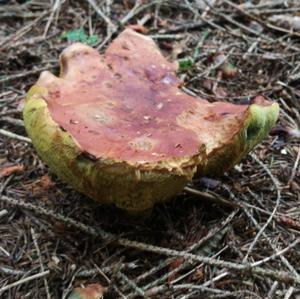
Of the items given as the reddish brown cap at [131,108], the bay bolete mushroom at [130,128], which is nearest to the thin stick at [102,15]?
the reddish brown cap at [131,108]

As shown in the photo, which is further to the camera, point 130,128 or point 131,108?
point 131,108

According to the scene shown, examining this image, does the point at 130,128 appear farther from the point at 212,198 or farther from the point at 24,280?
the point at 24,280

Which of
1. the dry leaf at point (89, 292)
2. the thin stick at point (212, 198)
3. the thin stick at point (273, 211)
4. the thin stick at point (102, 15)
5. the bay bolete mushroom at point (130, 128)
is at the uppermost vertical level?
the bay bolete mushroom at point (130, 128)

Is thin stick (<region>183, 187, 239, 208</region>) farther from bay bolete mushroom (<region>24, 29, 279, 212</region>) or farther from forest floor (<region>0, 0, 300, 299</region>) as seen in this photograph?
bay bolete mushroom (<region>24, 29, 279, 212</region>)

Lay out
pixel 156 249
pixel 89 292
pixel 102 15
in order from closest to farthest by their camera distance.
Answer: pixel 89 292
pixel 156 249
pixel 102 15

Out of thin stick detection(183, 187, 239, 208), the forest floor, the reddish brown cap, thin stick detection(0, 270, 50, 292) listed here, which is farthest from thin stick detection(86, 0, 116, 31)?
thin stick detection(0, 270, 50, 292)

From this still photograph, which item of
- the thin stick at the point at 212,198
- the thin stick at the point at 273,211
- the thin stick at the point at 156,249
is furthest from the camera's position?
the thin stick at the point at 212,198

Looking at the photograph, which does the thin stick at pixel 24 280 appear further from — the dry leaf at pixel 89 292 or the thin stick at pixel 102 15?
the thin stick at pixel 102 15

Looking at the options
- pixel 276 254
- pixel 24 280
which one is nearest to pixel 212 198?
pixel 276 254
